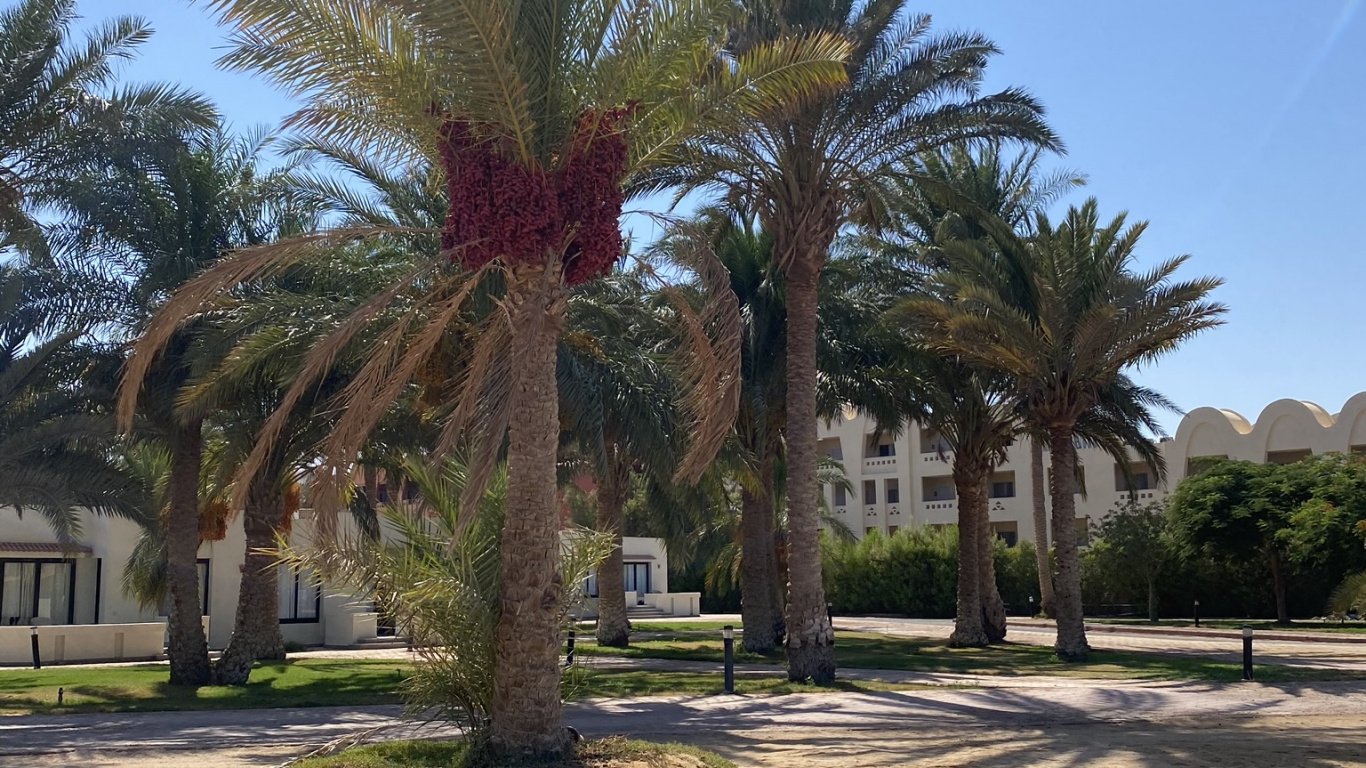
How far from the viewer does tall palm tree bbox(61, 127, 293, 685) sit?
59.1ft

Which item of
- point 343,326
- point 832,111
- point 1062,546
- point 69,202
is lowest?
point 1062,546

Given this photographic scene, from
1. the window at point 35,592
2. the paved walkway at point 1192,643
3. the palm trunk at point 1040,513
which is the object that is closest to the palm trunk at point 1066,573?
the paved walkway at point 1192,643

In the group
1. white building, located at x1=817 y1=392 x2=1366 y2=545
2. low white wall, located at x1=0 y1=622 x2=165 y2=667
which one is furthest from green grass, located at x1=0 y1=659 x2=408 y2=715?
white building, located at x1=817 y1=392 x2=1366 y2=545

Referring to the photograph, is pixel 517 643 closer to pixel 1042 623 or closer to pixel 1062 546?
pixel 1062 546

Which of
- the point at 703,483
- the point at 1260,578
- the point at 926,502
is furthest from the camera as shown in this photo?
the point at 926,502

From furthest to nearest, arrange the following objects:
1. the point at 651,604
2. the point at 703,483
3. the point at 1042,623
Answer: the point at 651,604 → the point at 1042,623 → the point at 703,483

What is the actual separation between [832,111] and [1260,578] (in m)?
33.0

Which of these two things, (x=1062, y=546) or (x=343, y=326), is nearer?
(x=343, y=326)

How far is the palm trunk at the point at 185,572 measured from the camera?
1972 centimetres

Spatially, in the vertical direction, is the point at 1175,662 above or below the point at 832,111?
below

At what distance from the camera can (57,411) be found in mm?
18172

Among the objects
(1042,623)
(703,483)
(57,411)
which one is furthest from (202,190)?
(1042,623)

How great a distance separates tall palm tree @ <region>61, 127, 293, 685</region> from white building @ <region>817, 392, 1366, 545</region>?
2565 cm

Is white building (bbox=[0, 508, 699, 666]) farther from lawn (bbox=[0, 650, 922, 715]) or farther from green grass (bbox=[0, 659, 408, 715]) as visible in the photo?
lawn (bbox=[0, 650, 922, 715])
